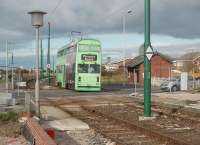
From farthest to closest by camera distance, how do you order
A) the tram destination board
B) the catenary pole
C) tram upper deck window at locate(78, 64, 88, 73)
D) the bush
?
tram upper deck window at locate(78, 64, 88, 73), the tram destination board, the catenary pole, the bush

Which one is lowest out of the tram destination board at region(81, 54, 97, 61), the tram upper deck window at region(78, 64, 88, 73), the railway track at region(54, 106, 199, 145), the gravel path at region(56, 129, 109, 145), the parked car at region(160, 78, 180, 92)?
the gravel path at region(56, 129, 109, 145)

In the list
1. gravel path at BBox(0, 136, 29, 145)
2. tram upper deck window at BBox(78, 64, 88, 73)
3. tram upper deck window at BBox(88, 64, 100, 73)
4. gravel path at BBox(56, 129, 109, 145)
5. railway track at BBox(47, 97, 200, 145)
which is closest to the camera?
gravel path at BBox(0, 136, 29, 145)

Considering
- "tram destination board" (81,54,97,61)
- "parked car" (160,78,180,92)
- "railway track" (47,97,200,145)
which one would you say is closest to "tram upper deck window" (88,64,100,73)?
"tram destination board" (81,54,97,61)

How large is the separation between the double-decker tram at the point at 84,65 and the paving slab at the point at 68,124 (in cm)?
2379

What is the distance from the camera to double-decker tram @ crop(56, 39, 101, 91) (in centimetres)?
4459

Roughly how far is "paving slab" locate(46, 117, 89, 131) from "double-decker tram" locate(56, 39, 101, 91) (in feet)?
78.1

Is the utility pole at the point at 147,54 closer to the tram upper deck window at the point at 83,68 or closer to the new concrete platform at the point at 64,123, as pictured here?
the new concrete platform at the point at 64,123

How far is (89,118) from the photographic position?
2194 centimetres

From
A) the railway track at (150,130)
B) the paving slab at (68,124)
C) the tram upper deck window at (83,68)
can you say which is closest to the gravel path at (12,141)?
the railway track at (150,130)

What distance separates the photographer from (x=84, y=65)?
45750 millimetres

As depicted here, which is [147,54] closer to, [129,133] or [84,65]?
[129,133]

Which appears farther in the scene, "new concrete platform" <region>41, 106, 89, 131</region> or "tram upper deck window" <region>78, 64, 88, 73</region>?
"tram upper deck window" <region>78, 64, 88, 73</region>

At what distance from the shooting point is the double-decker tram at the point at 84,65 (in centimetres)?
4459

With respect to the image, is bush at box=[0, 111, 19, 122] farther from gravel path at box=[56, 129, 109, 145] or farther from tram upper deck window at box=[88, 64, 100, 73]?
tram upper deck window at box=[88, 64, 100, 73]
